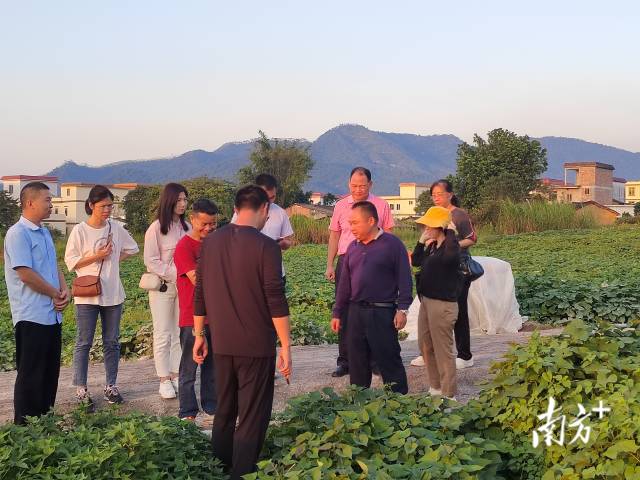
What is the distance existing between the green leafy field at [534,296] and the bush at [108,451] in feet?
11.1

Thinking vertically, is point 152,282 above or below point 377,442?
above

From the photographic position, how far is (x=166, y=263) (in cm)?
624

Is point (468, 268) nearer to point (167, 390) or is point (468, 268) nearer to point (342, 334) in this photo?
point (342, 334)

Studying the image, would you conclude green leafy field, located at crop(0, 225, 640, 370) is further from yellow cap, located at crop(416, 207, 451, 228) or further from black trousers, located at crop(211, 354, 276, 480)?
black trousers, located at crop(211, 354, 276, 480)

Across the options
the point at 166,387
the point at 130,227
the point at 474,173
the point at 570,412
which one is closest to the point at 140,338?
the point at 166,387

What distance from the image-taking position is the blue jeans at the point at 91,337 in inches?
241

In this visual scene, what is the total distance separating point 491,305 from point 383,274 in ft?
15.9

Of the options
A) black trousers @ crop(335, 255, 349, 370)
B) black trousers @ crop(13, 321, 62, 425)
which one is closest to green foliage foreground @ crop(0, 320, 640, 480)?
black trousers @ crop(13, 321, 62, 425)

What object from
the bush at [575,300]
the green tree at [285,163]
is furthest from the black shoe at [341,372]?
the green tree at [285,163]

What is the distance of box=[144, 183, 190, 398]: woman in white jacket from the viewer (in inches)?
243

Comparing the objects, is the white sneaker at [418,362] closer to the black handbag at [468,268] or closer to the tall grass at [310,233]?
the black handbag at [468,268]

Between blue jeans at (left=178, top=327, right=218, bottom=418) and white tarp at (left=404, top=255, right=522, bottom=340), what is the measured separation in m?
4.58

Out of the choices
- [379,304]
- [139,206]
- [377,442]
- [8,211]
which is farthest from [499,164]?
[377,442]

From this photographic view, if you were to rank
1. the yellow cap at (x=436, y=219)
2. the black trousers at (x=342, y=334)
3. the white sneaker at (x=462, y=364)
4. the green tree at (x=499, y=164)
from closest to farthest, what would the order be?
the yellow cap at (x=436, y=219)
the black trousers at (x=342, y=334)
the white sneaker at (x=462, y=364)
the green tree at (x=499, y=164)
